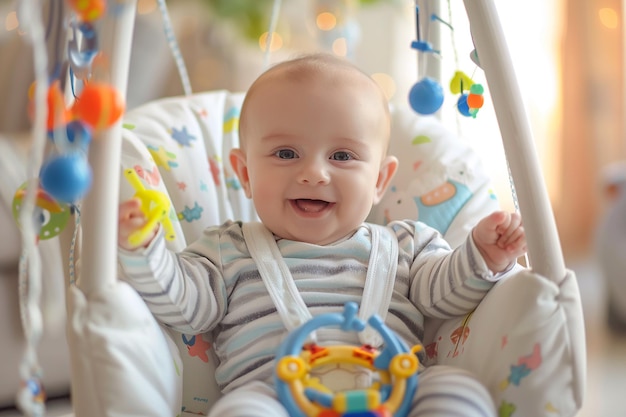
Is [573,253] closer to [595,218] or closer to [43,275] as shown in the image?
[595,218]

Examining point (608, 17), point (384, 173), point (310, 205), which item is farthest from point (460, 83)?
point (608, 17)

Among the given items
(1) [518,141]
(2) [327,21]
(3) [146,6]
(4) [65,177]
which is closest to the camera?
(4) [65,177]

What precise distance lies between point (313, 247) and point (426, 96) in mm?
264

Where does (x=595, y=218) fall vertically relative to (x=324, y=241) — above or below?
below

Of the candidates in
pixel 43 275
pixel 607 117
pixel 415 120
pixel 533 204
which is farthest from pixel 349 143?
pixel 607 117

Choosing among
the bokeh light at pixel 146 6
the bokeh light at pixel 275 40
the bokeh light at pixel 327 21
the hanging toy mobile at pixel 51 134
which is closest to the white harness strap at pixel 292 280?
the hanging toy mobile at pixel 51 134

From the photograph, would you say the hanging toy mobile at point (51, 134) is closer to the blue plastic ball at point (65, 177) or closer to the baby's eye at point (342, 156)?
the blue plastic ball at point (65, 177)

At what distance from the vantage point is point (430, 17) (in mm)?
1204

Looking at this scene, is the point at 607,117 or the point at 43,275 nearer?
the point at 43,275

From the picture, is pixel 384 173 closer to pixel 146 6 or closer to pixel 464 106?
pixel 464 106

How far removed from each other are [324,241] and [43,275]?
81cm

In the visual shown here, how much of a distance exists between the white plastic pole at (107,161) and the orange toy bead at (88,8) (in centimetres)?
9

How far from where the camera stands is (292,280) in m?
0.94

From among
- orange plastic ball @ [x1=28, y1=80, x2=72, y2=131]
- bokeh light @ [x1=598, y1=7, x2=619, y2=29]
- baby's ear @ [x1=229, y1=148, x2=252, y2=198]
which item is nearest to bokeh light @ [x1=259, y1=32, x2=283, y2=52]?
bokeh light @ [x1=598, y1=7, x2=619, y2=29]
